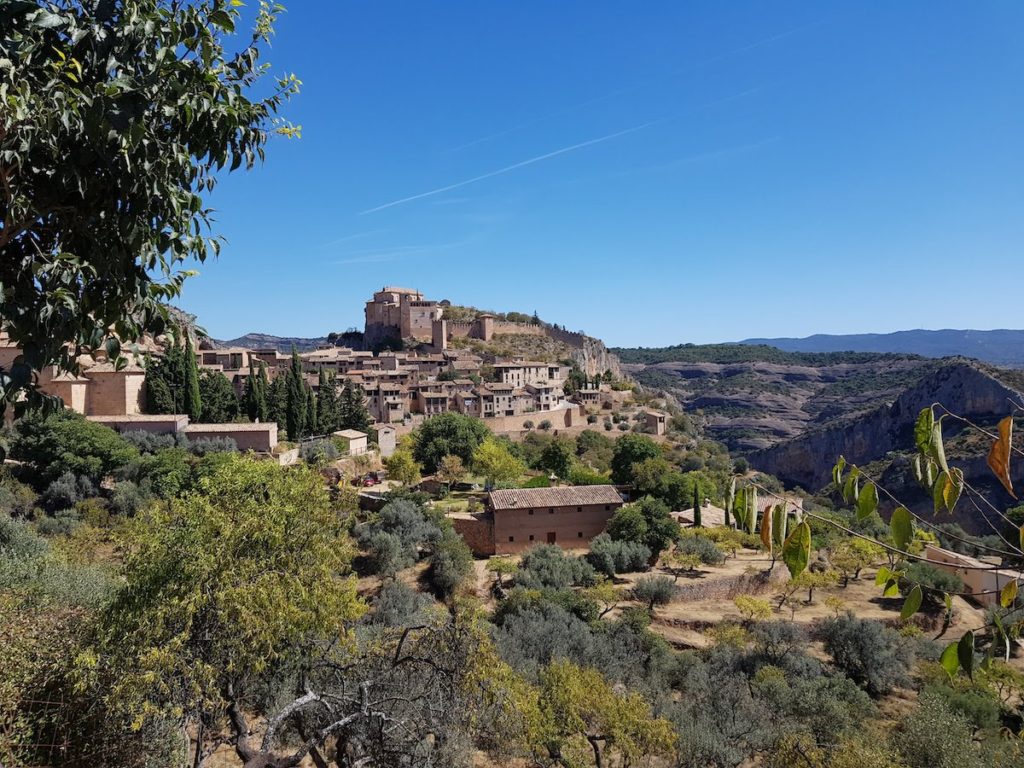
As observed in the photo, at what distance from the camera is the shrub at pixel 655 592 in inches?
870

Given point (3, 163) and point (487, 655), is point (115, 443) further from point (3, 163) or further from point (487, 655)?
point (3, 163)

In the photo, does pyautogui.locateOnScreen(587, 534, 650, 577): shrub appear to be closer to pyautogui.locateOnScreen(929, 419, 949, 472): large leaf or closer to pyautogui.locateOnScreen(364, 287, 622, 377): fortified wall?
pyautogui.locateOnScreen(929, 419, 949, 472): large leaf

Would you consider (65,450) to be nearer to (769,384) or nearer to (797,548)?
(797,548)

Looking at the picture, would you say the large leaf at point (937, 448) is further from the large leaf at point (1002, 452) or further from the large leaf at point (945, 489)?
the large leaf at point (1002, 452)

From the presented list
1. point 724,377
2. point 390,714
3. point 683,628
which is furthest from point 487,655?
Result: point 724,377

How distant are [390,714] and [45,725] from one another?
3.85 m

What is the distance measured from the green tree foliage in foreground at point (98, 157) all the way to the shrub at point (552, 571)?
19124mm

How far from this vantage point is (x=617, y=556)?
81.4 ft

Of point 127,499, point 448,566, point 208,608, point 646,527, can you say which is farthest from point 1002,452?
point 127,499

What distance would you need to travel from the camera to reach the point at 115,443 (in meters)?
27.1

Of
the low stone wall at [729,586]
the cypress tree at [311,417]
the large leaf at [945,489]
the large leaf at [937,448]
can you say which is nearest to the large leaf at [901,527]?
the large leaf at [945,489]

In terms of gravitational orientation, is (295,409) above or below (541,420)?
above

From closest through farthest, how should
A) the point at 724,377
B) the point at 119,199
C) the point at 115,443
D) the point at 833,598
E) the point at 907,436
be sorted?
the point at 119,199 < the point at 833,598 < the point at 115,443 < the point at 907,436 < the point at 724,377

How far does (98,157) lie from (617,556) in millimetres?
23312
